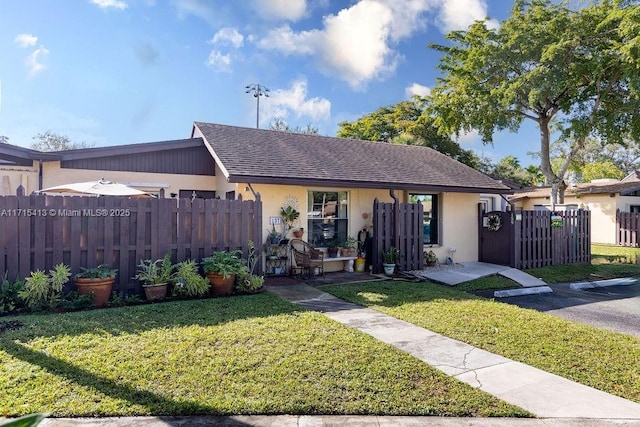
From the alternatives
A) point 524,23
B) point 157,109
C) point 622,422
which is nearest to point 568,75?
point 524,23

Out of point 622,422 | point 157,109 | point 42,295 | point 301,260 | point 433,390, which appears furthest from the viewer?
point 157,109

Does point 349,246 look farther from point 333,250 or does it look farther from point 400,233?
point 400,233

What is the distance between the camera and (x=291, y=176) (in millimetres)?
9688

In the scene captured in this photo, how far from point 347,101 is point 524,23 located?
42.1 ft

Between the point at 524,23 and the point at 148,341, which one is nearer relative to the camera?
the point at 148,341

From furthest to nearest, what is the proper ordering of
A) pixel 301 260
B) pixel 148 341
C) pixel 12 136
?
1. pixel 12 136
2. pixel 301 260
3. pixel 148 341

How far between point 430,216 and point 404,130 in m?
17.7

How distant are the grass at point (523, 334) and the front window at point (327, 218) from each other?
8.19 feet

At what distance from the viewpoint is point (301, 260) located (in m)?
9.95

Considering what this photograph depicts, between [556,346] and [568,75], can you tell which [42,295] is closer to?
[556,346]

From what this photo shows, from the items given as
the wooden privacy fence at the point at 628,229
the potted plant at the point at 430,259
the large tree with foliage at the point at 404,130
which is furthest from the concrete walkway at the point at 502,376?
the large tree with foliage at the point at 404,130

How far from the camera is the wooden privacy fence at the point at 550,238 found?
39.2 feet

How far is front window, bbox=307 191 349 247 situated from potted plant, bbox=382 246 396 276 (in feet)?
4.33

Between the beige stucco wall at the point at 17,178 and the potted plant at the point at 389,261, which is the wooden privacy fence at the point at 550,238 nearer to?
the potted plant at the point at 389,261
